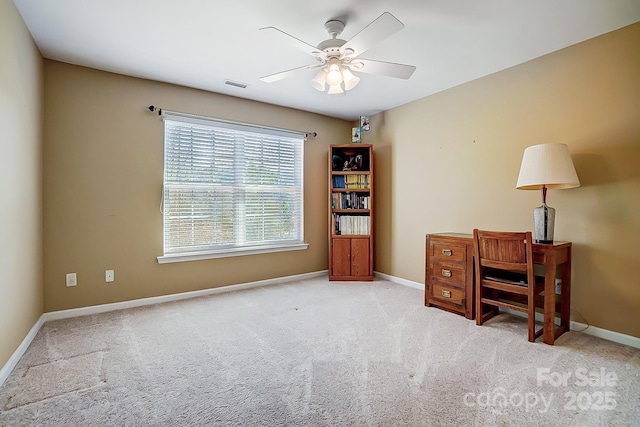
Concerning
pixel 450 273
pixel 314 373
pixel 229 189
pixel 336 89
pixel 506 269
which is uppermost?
pixel 336 89

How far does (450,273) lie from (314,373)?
1770mm

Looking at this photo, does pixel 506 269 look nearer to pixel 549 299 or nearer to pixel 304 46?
pixel 549 299

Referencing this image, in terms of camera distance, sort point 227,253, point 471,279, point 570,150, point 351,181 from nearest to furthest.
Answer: point 570,150
point 471,279
point 227,253
point 351,181

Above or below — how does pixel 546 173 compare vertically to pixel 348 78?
below

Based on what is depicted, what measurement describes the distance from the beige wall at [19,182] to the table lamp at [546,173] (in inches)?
146

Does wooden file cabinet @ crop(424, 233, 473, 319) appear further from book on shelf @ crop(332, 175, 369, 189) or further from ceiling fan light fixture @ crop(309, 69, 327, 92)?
ceiling fan light fixture @ crop(309, 69, 327, 92)

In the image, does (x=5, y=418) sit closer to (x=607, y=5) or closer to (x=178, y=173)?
(x=178, y=173)

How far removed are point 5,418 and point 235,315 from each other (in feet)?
5.29

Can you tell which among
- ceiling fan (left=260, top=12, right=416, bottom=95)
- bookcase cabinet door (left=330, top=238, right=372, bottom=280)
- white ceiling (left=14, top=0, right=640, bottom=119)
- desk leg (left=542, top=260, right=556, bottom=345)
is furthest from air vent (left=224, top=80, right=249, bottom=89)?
desk leg (left=542, top=260, right=556, bottom=345)

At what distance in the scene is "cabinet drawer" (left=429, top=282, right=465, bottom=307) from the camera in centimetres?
291

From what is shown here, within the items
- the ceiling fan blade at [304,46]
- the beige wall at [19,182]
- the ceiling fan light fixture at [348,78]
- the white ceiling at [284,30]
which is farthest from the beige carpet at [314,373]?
the white ceiling at [284,30]

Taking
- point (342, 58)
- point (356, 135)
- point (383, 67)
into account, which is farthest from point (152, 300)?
point (356, 135)

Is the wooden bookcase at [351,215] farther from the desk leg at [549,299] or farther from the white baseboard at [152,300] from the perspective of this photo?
the desk leg at [549,299]

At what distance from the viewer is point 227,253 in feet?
12.2
